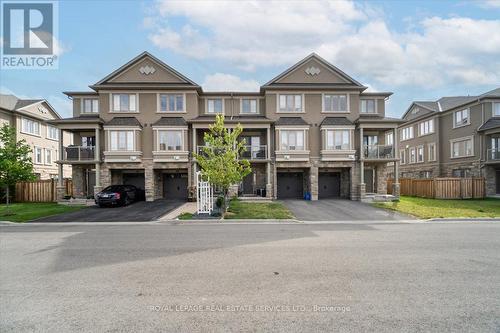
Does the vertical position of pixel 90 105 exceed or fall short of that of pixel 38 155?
it exceeds it

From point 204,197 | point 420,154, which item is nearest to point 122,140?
point 204,197

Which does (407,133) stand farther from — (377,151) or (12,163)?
(12,163)

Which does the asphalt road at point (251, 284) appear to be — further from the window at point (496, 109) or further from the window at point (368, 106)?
the window at point (496, 109)

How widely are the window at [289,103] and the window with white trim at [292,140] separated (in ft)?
7.89

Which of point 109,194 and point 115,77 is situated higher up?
point 115,77

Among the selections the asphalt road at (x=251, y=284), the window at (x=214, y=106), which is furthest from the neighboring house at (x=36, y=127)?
the asphalt road at (x=251, y=284)

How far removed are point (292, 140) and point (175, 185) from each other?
12247 mm

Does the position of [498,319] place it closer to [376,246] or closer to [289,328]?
[289,328]

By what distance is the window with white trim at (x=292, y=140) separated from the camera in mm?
22453

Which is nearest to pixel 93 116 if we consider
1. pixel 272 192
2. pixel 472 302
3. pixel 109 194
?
pixel 109 194

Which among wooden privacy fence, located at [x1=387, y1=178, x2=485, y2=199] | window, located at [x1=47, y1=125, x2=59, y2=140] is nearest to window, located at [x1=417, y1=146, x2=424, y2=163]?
wooden privacy fence, located at [x1=387, y1=178, x2=485, y2=199]

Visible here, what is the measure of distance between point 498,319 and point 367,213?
12.1 meters

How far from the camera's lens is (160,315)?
407 centimetres

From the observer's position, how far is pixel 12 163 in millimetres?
15453
